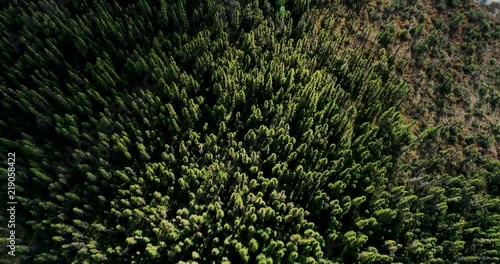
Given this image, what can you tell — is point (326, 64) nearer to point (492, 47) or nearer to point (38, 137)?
point (492, 47)

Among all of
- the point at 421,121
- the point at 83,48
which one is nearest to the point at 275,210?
the point at 421,121

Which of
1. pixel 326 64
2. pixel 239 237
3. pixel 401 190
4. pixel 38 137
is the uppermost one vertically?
pixel 326 64

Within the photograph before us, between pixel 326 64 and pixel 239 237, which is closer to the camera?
pixel 239 237

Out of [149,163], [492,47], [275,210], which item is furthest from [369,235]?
[492,47]

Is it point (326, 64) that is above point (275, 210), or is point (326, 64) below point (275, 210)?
above

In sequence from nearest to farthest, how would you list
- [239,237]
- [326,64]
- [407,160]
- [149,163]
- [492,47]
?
1. [239,237]
2. [149,163]
3. [407,160]
4. [326,64]
5. [492,47]

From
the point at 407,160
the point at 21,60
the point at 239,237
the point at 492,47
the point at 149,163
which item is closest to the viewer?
the point at 239,237

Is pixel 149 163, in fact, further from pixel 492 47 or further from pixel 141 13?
pixel 492 47
